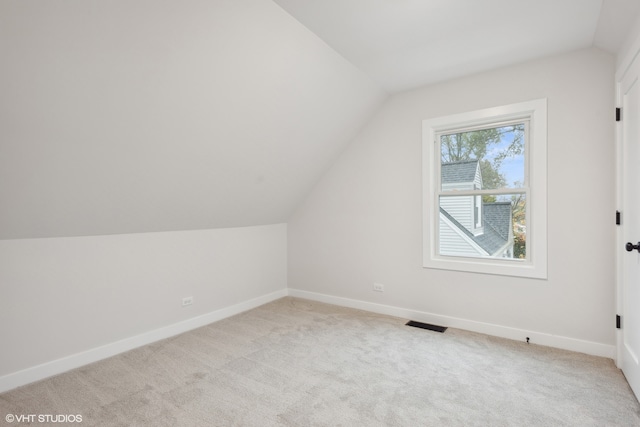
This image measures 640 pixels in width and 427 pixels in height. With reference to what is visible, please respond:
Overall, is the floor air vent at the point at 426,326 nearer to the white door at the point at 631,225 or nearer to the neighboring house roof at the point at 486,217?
the neighboring house roof at the point at 486,217

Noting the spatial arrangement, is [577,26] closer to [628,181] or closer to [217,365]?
[628,181]

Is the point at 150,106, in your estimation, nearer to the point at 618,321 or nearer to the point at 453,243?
the point at 453,243

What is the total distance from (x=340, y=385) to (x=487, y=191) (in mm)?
2297

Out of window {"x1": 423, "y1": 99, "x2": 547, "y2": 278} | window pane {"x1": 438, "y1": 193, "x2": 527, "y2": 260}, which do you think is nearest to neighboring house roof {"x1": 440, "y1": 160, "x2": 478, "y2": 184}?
window {"x1": 423, "y1": 99, "x2": 547, "y2": 278}

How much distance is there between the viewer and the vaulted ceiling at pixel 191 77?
1.75m

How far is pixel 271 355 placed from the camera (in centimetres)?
275

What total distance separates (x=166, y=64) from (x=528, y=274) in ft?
11.0

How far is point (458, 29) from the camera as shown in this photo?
2.38 meters

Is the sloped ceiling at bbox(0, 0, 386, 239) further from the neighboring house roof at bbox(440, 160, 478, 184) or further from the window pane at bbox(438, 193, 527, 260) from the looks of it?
the window pane at bbox(438, 193, 527, 260)

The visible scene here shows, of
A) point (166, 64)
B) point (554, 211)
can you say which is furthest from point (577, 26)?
point (166, 64)

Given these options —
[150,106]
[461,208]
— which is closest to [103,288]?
[150,106]

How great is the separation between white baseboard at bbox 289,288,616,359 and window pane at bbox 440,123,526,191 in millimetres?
1365

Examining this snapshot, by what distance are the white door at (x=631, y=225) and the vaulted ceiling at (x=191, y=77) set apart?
1.60ft

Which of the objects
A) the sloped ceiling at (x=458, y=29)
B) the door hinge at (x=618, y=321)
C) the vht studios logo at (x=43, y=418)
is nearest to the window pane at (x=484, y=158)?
the sloped ceiling at (x=458, y=29)
